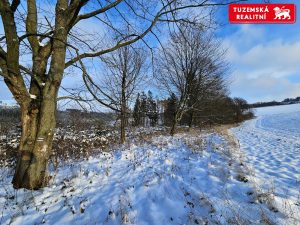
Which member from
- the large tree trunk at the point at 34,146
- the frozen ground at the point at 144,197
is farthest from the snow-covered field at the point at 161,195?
the large tree trunk at the point at 34,146

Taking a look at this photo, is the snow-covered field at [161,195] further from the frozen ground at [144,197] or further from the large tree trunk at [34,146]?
the large tree trunk at [34,146]

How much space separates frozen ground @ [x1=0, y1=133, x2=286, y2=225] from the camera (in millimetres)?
3896

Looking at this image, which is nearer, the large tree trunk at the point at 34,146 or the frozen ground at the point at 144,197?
the frozen ground at the point at 144,197

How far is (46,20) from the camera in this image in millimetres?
5797

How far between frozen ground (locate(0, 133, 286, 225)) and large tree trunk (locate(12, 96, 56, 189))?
10.1 inches

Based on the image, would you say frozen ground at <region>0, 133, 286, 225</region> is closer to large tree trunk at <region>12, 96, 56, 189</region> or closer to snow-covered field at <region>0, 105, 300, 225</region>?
snow-covered field at <region>0, 105, 300, 225</region>

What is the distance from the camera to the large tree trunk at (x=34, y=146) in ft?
16.8

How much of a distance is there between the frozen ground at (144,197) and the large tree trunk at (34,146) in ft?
0.85

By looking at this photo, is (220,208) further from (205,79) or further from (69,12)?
(205,79)

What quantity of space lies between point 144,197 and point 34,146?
2392 mm

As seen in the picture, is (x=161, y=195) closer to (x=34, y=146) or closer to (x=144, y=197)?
(x=144, y=197)

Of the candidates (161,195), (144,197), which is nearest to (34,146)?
(144,197)

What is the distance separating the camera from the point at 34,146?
16.9ft

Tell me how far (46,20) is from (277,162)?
6954mm
